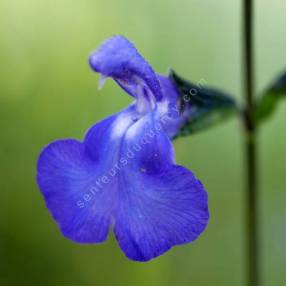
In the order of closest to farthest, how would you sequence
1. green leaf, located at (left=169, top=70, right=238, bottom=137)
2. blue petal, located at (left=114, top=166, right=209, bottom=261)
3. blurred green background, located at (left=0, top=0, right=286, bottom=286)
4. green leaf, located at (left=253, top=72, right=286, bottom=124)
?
blue petal, located at (left=114, top=166, right=209, bottom=261)
green leaf, located at (left=169, top=70, right=238, bottom=137)
green leaf, located at (left=253, top=72, right=286, bottom=124)
blurred green background, located at (left=0, top=0, right=286, bottom=286)

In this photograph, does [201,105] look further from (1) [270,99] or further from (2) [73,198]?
(2) [73,198]

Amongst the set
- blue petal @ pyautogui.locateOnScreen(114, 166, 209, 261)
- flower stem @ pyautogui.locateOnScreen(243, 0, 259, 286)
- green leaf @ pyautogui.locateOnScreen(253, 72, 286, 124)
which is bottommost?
blue petal @ pyautogui.locateOnScreen(114, 166, 209, 261)

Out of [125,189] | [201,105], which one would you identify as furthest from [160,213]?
[201,105]

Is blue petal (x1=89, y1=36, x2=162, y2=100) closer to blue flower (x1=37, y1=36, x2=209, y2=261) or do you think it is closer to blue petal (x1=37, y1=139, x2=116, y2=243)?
blue flower (x1=37, y1=36, x2=209, y2=261)

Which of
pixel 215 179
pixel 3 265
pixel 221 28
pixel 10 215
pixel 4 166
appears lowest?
pixel 3 265

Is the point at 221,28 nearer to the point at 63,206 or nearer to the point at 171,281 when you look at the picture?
the point at 171,281

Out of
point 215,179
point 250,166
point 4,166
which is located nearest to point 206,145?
point 215,179

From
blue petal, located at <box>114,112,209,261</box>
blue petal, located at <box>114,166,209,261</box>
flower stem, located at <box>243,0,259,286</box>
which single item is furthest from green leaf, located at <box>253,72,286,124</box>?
blue petal, located at <box>114,166,209,261</box>
